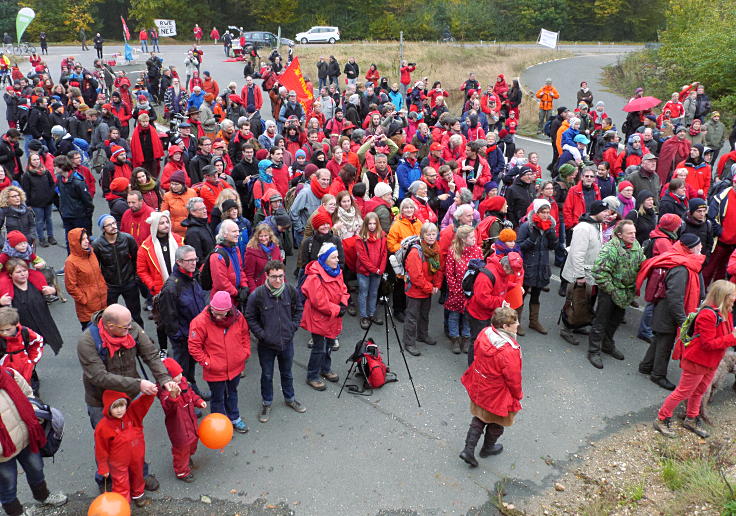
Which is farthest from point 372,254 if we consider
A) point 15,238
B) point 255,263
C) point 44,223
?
point 44,223

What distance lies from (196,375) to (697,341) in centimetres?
568

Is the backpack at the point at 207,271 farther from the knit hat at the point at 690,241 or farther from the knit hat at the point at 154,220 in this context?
the knit hat at the point at 690,241

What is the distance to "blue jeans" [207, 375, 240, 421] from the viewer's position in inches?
238

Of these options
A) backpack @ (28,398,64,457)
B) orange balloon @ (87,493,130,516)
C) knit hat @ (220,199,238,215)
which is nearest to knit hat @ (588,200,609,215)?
knit hat @ (220,199,238,215)

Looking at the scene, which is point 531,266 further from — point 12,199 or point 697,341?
point 12,199

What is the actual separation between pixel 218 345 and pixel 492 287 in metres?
3.16

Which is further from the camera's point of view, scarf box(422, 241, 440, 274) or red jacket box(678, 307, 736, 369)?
scarf box(422, 241, 440, 274)

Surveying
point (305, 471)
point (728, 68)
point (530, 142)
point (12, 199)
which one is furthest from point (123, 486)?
point (728, 68)

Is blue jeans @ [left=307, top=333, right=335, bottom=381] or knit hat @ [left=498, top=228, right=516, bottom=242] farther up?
knit hat @ [left=498, top=228, right=516, bottom=242]

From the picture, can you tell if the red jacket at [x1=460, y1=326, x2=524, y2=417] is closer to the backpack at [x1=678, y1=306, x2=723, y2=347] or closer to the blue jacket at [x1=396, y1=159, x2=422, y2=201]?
the backpack at [x1=678, y1=306, x2=723, y2=347]

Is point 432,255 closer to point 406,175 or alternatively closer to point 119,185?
point 406,175

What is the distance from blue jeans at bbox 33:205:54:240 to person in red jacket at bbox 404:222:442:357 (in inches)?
278

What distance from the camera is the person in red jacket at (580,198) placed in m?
9.87

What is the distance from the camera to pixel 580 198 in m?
9.94
